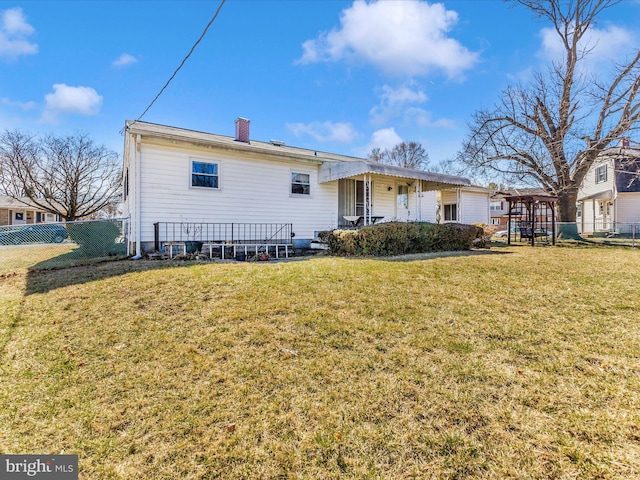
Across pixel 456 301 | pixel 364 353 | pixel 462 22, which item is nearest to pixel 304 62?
pixel 462 22

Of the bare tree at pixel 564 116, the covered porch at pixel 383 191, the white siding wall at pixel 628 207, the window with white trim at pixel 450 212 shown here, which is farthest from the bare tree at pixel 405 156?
the covered porch at pixel 383 191

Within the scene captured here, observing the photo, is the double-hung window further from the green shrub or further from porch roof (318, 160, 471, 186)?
porch roof (318, 160, 471, 186)

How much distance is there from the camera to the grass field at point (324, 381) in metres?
1.97

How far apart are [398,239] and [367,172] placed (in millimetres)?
2746

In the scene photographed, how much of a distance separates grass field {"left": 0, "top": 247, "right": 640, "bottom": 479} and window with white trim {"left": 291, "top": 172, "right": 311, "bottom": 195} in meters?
7.14

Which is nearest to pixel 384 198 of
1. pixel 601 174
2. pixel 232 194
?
pixel 232 194

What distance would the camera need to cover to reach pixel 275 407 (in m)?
2.44

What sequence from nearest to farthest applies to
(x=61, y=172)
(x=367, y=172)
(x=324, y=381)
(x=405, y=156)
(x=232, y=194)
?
(x=324, y=381)
(x=232, y=194)
(x=367, y=172)
(x=61, y=172)
(x=405, y=156)

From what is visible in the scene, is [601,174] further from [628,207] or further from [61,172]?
[61,172]

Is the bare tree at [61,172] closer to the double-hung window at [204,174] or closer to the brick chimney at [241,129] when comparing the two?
the brick chimney at [241,129]

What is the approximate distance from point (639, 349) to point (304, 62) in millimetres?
12737

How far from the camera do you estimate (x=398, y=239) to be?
946 centimetres

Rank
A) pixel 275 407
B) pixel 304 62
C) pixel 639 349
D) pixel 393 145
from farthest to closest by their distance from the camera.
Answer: pixel 393 145 < pixel 304 62 < pixel 639 349 < pixel 275 407

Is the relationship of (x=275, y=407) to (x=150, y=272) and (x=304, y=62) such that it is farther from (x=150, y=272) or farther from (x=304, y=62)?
(x=304, y=62)
